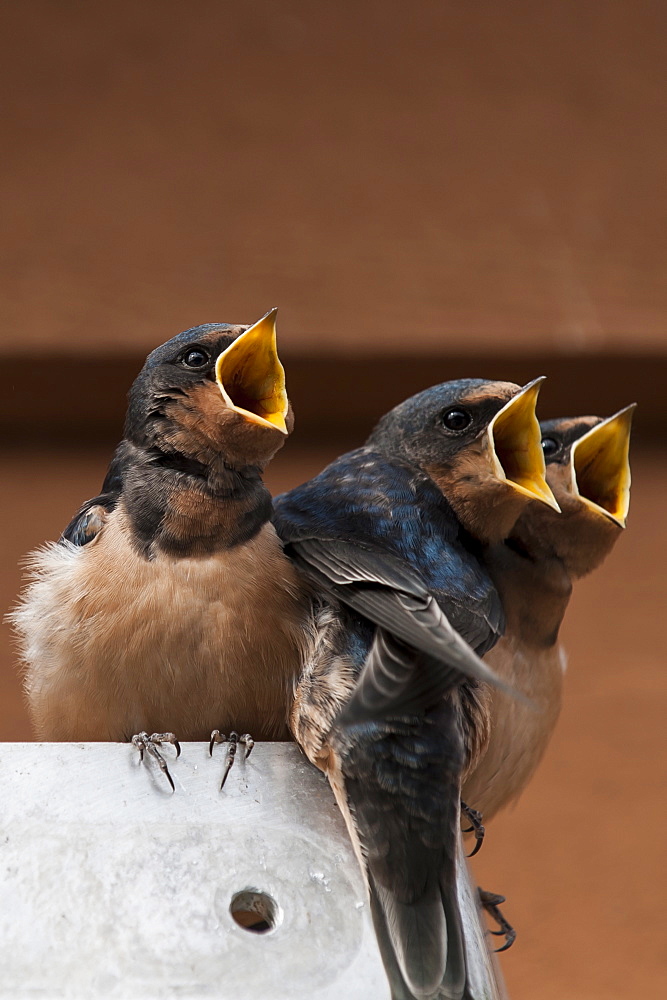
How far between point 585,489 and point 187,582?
2.29ft

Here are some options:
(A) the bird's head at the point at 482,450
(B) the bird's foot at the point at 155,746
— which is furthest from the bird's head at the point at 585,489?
(B) the bird's foot at the point at 155,746

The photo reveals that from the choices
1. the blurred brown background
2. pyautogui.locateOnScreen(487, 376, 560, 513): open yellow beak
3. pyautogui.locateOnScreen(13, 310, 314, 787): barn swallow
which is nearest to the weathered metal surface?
pyautogui.locateOnScreen(13, 310, 314, 787): barn swallow

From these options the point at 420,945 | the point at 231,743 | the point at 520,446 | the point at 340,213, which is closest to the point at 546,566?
the point at 520,446

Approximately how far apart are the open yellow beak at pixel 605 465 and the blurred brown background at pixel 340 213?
2.46ft

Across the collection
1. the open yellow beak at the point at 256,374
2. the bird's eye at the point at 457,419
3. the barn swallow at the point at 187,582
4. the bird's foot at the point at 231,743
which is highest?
the open yellow beak at the point at 256,374

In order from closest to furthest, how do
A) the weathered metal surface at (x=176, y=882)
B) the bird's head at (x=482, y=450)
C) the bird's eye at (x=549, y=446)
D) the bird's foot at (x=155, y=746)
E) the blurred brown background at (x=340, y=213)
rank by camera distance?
the weathered metal surface at (x=176, y=882)
the bird's foot at (x=155, y=746)
the bird's head at (x=482, y=450)
the bird's eye at (x=549, y=446)
the blurred brown background at (x=340, y=213)

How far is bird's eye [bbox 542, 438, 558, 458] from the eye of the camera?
2072 mm

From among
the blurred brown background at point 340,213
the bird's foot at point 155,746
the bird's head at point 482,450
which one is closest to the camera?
the bird's foot at point 155,746

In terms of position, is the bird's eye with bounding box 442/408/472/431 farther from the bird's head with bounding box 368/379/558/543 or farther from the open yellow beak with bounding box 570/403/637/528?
the open yellow beak with bounding box 570/403/637/528

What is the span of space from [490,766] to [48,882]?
80 centimetres

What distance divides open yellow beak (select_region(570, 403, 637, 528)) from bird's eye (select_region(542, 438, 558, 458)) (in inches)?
1.3

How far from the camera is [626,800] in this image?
264 centimetres

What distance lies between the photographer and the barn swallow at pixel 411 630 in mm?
1393

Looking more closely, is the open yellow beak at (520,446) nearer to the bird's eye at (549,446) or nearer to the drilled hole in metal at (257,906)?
the bird's eye at (549,446)
